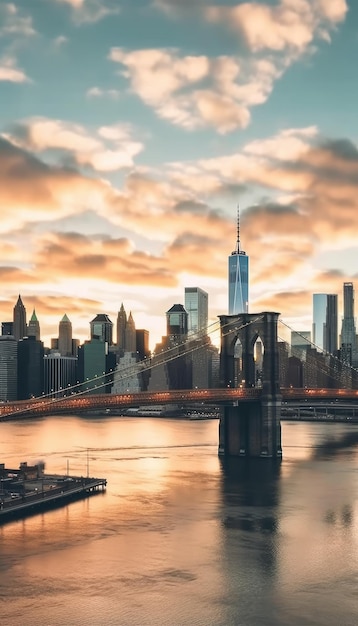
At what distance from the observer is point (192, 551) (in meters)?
47.1

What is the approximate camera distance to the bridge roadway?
69.4m

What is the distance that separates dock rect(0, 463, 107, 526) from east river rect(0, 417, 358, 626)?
151 centimetres

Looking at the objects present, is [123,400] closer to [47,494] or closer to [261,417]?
[261,417]

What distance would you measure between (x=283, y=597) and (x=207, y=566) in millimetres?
6266

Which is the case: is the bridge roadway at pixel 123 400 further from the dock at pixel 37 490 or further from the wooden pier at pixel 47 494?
the wooden pier at pixel 47 494

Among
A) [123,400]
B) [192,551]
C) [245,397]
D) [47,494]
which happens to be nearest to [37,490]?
[47,494]

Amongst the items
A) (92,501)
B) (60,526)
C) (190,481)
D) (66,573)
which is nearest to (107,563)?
(66,573)

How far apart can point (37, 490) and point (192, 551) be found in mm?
20567

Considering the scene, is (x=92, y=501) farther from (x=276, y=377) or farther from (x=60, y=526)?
(x=276, y=377)

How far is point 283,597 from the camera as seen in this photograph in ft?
127

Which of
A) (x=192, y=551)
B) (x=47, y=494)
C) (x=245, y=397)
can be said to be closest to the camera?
(x=192, y=551)

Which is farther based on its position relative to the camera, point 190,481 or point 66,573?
point 190,481

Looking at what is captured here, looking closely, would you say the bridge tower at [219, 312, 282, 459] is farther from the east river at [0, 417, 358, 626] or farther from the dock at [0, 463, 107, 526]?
the dock at [0, 463, 107, 526]

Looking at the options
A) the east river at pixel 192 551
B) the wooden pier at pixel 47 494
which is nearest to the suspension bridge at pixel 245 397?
the east river at pixel 192 551
